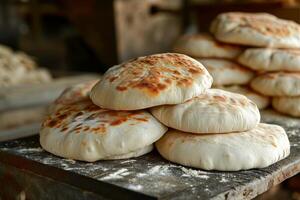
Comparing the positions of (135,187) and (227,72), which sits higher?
(227,72)

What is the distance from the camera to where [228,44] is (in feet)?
8.83

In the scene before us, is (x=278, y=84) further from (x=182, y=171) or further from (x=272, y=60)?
(x=182, y=171)

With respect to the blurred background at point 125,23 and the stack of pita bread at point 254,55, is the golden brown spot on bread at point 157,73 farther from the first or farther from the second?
the blurred background at point 125,23

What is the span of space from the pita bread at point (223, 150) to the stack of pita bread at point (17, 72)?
292 centimetres

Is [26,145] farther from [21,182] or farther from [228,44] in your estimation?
[228,44]

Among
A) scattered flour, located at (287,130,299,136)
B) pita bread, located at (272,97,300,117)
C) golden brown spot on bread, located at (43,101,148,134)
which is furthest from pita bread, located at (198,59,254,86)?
golden brown spot on bread, located at (43,101,148,134)

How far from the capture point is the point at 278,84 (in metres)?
2.49

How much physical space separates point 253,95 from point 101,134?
1.15m

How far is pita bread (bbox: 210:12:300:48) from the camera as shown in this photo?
2553 millimetres

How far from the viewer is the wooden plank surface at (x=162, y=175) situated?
5.01 ft

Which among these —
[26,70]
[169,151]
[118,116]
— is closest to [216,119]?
[169,151]

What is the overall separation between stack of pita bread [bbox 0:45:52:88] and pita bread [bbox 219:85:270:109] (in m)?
2.45

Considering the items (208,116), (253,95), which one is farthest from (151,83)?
(253,95)

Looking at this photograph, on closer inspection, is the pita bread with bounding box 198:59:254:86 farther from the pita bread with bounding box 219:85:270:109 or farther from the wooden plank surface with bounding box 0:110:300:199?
the wooden plank surface with bounding box 0:110:300:199
